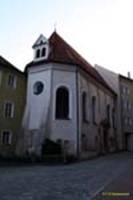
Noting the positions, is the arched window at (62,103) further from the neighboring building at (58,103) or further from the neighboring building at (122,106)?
the neighboring building at (122,106)

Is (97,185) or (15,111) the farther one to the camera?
(15,111)

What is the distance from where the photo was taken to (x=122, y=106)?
3975cm

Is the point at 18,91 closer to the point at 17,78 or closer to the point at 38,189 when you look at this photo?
the point at 17,78

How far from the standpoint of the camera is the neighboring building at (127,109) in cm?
3931

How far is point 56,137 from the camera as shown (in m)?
22.4

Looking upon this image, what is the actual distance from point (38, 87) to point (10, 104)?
3.53 metres

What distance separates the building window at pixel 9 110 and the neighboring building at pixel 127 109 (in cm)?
2084

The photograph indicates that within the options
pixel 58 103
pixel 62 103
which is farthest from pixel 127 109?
pixel 58 103

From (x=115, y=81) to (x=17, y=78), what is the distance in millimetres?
19243

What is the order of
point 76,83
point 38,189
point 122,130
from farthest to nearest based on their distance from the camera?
point 122,130 < point 76,83 < point 38,189

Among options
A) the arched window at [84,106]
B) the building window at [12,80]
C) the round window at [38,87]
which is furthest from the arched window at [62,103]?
the building window at [12,80]

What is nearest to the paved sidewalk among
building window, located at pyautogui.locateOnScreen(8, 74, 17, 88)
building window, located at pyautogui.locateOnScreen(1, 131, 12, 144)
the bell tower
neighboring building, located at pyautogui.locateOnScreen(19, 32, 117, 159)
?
neighboring building, located at pyautogui.locateOnScreen(19, 32, 117, 159)

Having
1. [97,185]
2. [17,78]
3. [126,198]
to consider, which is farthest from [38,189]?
[17,78]

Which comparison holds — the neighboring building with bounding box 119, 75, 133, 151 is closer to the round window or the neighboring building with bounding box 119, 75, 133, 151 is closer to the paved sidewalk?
the round window
